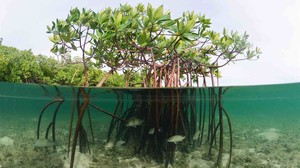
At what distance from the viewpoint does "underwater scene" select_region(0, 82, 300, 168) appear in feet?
11.6

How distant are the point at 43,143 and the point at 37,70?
1.11 m

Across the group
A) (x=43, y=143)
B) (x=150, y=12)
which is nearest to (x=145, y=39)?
(x=150, y=12)

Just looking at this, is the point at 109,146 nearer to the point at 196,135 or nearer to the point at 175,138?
the point at 175,138

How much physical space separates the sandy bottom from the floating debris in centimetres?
3

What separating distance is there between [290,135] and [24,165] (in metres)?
2.60

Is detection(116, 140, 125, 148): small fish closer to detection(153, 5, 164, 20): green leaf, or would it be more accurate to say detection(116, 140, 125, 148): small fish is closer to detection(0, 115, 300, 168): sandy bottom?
detection(0, 115, 300, 168): sandy bottom

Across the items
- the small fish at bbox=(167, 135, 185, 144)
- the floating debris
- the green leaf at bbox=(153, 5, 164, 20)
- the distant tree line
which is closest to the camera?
the green leaf at bbox=(153, 5, 164, 20)

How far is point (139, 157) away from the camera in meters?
3.56

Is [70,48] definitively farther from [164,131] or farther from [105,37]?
[164,131]

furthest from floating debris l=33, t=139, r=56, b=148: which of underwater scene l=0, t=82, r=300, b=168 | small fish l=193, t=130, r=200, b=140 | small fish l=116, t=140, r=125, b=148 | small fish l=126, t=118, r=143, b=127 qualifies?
small fish l=193, t=130, r=200, b=140

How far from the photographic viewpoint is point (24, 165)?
12.7 feet

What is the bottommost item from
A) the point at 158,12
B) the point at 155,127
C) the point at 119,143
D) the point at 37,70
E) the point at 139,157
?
the point at 139,157

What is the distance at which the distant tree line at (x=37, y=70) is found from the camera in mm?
4348

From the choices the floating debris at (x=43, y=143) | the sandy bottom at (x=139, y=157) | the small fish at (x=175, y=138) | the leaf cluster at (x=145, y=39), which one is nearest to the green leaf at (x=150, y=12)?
the leaf cluster at (x=145, y=39)
